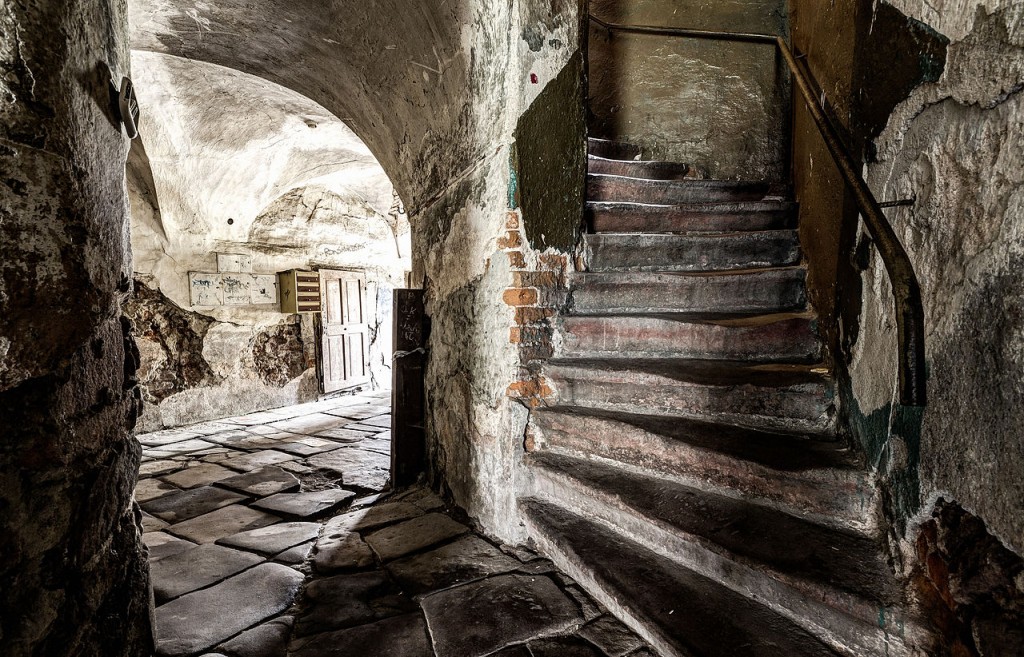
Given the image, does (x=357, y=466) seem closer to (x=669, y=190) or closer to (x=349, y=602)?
(x=349, y=602)

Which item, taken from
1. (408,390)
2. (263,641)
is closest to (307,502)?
(408,390)

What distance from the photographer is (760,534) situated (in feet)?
4.83

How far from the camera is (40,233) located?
0.94 meters

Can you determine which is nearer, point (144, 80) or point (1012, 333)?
point (1012, 333)

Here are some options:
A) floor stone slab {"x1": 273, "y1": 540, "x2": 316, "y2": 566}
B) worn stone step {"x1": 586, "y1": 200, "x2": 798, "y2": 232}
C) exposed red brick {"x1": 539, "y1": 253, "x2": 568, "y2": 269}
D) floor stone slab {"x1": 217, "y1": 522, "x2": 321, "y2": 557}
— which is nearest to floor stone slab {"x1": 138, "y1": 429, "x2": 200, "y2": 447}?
floor stone slab {"x1": 217, "y1": 522, "x2": 321, "y2": 557}

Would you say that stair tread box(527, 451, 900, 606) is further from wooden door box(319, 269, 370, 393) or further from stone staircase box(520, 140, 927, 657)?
wooden door box(319, 269, 370, 393)

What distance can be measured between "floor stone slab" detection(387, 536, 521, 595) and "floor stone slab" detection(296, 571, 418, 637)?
66mm

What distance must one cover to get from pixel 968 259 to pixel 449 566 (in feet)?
6.28

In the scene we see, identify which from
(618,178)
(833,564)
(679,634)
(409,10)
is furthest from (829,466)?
(409,10)

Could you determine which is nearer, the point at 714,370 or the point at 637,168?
the point at 714,370

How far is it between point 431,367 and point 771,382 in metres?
1.82

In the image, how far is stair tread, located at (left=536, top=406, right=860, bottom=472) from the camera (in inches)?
60.3

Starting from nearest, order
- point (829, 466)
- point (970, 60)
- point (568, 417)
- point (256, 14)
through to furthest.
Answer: point (970, 60) < point (829, 466) < point (568, 417) < point (256, 14)

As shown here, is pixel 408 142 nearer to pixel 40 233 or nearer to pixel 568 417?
pixel 568 417
